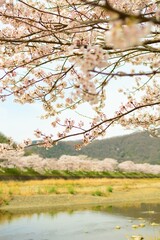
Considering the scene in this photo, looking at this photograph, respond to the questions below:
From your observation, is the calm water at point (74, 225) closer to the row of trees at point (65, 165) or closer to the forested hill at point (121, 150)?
the row of trees at point (65, 165)

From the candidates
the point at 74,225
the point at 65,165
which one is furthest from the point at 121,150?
the point at 74,225

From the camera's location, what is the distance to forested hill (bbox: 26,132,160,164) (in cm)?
14175

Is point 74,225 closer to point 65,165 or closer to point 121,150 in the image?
point 65,165

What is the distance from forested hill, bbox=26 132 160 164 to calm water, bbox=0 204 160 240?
122057 millimetres

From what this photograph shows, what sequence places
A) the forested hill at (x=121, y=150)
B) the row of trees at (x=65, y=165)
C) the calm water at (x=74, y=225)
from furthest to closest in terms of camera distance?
1. the forested hill at (x=121, y=150)
2. the row of trees at (x=65, y=165)
3. the calm water at (x=74, y=225)

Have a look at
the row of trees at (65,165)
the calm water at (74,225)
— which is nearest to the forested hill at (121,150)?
the row of trees at (65,165)

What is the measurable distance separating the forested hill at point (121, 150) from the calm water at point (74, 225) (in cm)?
12206

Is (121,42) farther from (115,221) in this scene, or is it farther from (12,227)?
(115,221)

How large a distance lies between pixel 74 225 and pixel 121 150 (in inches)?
5524

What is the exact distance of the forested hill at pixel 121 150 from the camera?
141750 millimetres

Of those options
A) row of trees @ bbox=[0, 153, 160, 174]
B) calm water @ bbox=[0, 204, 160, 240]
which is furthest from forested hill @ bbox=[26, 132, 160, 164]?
calm water @ bbox=[0, 204, 160, 240]

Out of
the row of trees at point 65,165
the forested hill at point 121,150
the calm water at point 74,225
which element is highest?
the forested hill at point 121,150

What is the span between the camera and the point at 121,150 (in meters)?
152

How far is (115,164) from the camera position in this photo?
90.9 metres
